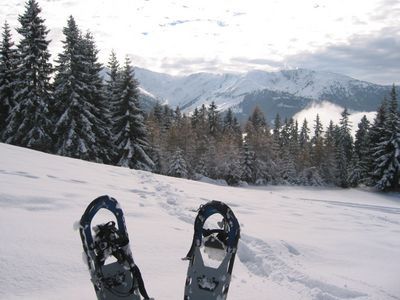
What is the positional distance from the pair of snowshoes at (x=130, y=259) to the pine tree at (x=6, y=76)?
29623 mm

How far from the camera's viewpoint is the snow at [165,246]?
13.9 feet

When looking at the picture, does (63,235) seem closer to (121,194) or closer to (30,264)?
(30,264)

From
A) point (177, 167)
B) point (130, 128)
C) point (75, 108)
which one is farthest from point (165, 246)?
point (177, 167)

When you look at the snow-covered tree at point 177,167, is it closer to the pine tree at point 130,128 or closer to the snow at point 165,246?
the pine tree at point 130,128

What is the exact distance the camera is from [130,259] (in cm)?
378

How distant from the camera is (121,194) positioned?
953 centimetres

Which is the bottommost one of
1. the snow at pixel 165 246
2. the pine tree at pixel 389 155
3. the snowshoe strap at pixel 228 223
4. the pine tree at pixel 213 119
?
the snow at pixel 165 246

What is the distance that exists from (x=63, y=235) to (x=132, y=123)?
87.5 ft

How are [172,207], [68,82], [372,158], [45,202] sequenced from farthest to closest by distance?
[372,158]
[68,82]
[172,207]
[45,202]

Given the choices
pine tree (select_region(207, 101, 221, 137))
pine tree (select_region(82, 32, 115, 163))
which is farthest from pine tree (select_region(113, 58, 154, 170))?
pine tree (select_region(207, 101, 221, 137))

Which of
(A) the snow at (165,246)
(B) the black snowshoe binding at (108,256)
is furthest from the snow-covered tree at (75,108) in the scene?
(B) the black snowshoe binding at (108,256)

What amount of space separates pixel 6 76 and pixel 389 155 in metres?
38.5

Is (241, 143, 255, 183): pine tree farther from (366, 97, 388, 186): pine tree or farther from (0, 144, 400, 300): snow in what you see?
(0, 144, 400, 300): snow

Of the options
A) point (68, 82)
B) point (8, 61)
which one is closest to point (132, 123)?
point (68, 82)
